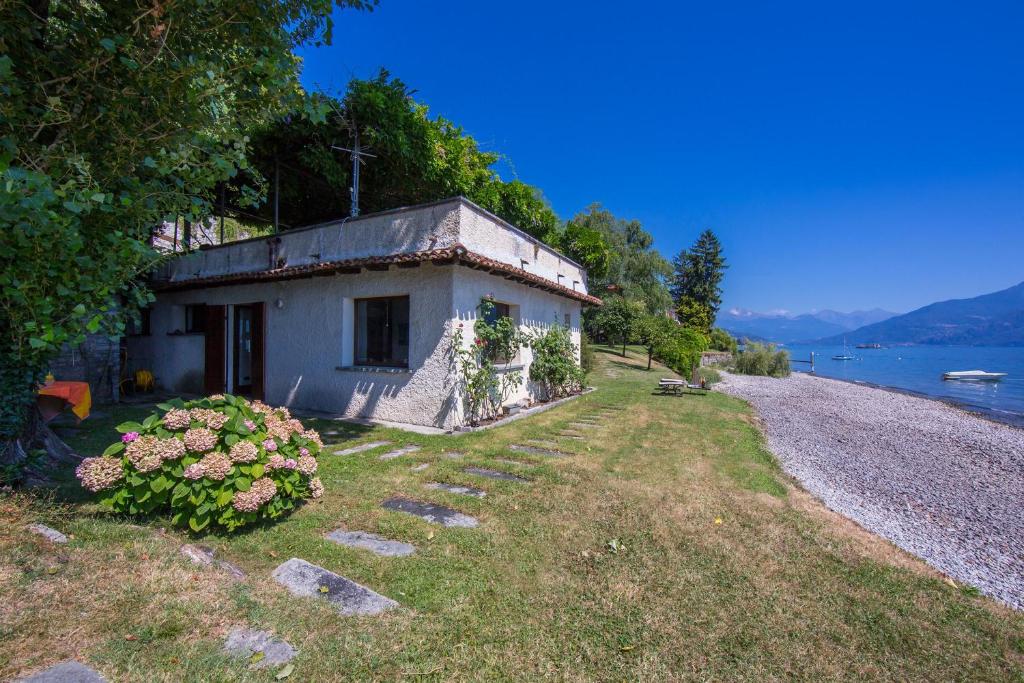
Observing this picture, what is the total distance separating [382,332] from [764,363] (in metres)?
31.6

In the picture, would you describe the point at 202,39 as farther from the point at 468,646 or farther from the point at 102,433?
the point at 102,433

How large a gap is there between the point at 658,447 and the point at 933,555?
11.3 feet

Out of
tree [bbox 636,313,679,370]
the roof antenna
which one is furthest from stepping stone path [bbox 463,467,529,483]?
tree [bbox 636,313,679,370]

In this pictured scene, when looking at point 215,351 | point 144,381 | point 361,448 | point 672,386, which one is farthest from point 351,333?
point 672,386

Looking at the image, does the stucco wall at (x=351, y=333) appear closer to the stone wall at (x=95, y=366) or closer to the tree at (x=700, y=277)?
the stone wall at (x=95, y=366)

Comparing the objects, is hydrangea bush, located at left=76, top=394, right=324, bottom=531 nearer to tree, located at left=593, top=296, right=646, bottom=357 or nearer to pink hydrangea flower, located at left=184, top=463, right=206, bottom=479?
pink hydrangea flower, located at left=184, top=463, right=206, bottom=479

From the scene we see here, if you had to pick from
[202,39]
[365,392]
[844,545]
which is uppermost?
[202,39]

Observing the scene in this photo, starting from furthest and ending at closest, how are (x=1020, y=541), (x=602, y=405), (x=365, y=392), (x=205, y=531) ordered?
(x=602, y=405)
(x=365, y=392)
(x=1020, y=541)
(x=205, y=531)

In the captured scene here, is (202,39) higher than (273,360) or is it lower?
higher

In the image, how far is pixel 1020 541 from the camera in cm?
507

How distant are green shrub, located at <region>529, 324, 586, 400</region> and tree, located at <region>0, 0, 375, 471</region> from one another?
25.1 feet

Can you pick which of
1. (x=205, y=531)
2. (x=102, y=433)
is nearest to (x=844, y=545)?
(x=205, y=531)

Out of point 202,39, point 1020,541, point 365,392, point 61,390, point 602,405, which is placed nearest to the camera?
point 202,39

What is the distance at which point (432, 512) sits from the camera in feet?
14.1
